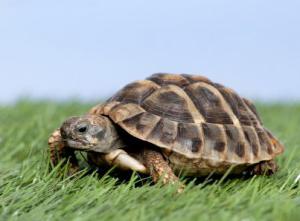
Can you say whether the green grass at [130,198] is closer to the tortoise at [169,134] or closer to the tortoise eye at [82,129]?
the tortoise at [169,134]

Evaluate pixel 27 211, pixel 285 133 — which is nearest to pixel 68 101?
pixel 285 133

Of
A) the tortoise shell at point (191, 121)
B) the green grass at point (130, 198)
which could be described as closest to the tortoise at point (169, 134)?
the tortoise shell at point (191, 121)

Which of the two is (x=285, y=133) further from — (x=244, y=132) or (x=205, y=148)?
(x=205, y=148)

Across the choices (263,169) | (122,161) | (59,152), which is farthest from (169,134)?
(263,169)

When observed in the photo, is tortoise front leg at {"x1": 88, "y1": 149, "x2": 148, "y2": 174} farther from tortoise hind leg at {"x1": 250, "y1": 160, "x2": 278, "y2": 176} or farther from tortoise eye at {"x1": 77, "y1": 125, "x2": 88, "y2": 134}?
tortoise hind leg at {"x1": 250, "y1": 160, "x2": 278, "y2": 176}

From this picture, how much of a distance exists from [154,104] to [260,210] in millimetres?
1674

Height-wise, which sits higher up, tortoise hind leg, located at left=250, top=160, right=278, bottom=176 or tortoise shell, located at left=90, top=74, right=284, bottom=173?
tortoise shell, located at left=90, top=74, right=284, bottom=173

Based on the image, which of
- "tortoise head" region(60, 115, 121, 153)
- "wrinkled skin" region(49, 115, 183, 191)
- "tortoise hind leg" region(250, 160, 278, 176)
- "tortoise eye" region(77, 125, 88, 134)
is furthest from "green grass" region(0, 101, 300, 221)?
"tortoise eye" region(77, 125, 88, 134)

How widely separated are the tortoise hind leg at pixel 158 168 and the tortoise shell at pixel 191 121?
0.11m

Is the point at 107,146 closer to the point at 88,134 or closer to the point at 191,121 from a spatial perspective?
the point at 88,134

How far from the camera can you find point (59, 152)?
17.5 feet

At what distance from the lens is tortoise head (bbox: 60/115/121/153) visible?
15.9 feet

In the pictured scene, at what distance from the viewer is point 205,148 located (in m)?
5.00

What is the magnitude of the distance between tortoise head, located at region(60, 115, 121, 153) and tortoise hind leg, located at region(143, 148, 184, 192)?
38 cm
